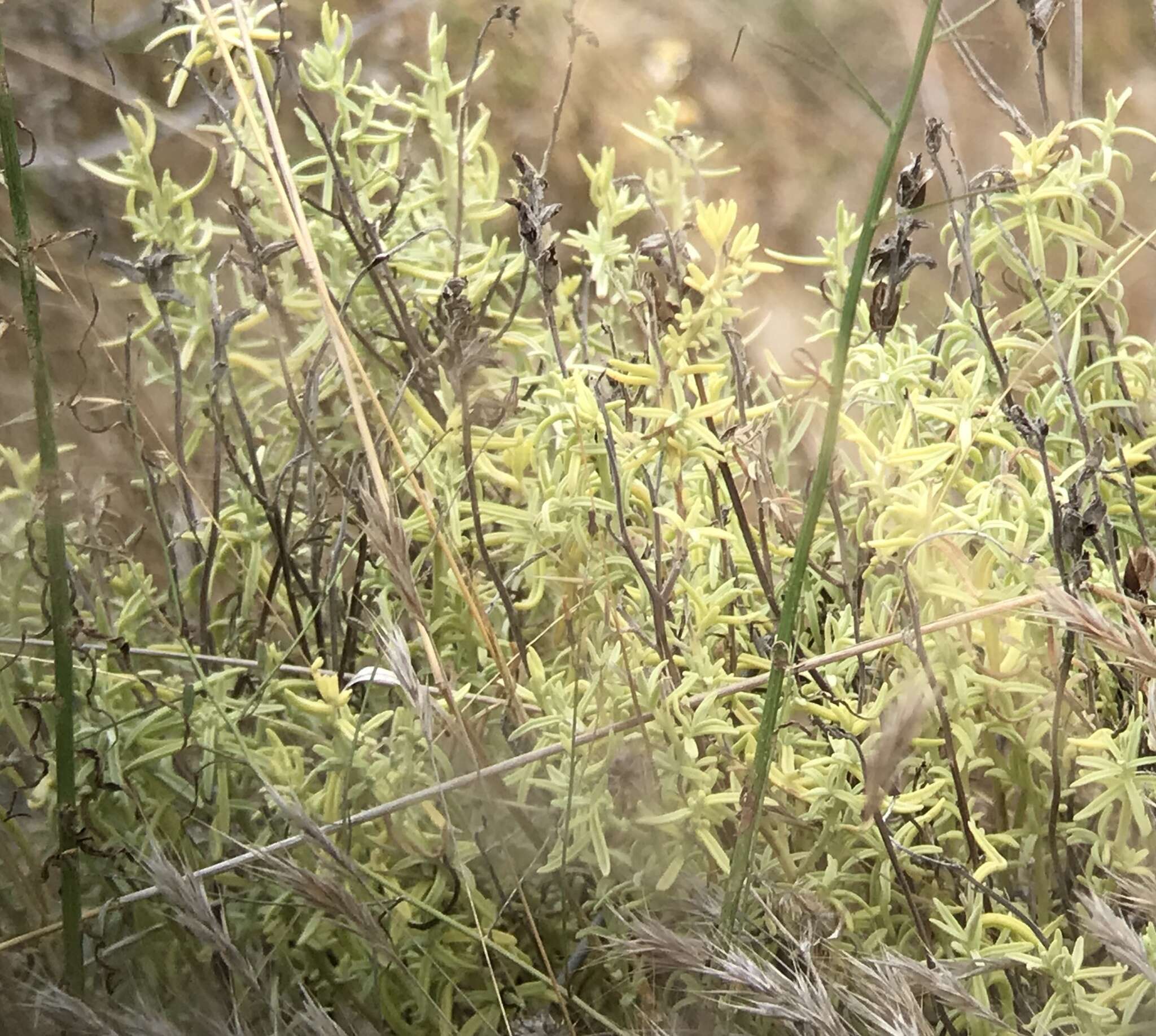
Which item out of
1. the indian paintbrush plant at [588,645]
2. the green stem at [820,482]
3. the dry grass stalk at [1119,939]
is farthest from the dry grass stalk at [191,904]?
the dry grass stalk at [1119,939]

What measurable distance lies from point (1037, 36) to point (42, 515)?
0.52 meters

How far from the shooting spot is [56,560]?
441 millimetres

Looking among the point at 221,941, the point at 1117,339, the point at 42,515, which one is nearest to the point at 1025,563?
the point at 1117,339

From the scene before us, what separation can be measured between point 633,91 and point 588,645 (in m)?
0.45

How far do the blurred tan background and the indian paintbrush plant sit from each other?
12cm

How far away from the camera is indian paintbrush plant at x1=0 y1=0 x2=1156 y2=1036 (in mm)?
448

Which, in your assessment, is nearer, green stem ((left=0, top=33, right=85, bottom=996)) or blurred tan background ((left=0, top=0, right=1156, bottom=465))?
green stem ((left=0, top=33, right=85, bottom=996))

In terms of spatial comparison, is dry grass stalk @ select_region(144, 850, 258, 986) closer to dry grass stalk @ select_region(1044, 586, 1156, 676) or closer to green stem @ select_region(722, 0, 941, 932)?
green stem @ select_region(722, 0, 941, 932)

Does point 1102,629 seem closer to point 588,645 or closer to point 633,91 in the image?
point 588,645

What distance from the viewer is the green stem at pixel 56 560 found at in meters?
0.40

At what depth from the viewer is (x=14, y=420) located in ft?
1.78

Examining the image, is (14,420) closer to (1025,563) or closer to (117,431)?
(117,431)

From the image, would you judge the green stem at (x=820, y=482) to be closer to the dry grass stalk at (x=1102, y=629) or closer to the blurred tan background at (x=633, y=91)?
the dry grass stalk at (x=1102, y=629)

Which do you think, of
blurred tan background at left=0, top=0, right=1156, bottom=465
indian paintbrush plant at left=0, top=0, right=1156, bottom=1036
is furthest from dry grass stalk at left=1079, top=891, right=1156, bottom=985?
blurred tan background at left=0, top=0, right=1156, bottom=465
